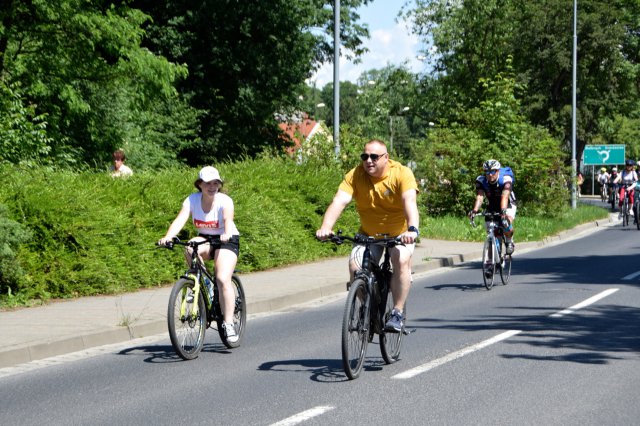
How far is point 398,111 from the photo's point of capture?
61156 millimetres

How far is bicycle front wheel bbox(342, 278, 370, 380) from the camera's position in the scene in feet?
24.1

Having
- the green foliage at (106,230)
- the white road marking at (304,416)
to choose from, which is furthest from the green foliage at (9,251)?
the white road marking at (304,416)

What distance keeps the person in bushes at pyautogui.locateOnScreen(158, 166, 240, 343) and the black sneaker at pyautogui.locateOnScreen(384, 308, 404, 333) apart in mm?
1783

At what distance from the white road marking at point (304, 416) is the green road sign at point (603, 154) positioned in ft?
171

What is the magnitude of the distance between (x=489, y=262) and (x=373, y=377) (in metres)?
7.52

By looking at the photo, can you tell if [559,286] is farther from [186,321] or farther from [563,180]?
[563,180]

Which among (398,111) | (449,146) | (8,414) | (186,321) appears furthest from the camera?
(398,111)

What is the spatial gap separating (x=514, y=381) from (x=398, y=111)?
178 feet

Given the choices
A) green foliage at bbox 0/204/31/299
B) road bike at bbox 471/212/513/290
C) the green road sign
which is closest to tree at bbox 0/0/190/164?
green foliage at bbox 0/204/31/299

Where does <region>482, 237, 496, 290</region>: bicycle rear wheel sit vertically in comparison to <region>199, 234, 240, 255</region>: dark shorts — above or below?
below

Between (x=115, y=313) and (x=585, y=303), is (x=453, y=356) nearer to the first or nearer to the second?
(x=115, y=313)

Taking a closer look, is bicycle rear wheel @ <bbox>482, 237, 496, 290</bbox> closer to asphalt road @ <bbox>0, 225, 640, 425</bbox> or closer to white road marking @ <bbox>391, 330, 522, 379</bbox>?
asphalt road @ <bbox>0, 225, 640, 425</bbox>

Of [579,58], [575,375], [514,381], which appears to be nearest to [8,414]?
[514,381]

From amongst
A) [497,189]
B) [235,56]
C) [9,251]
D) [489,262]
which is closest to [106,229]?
[9,251]
